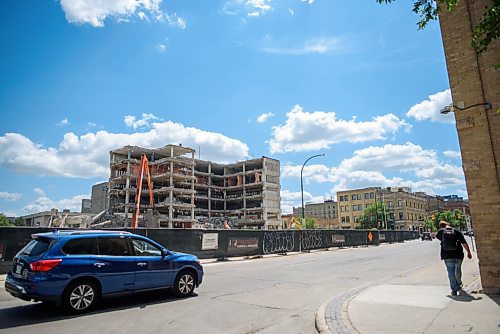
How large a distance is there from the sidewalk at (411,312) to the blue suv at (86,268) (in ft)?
12.4

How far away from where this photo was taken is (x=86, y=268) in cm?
694

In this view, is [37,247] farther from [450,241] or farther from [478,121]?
[478,121]

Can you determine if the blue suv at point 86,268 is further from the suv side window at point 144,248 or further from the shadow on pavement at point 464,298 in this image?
the shadow on pavement at point 464,298

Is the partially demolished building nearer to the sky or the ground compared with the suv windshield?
nearer to the sky

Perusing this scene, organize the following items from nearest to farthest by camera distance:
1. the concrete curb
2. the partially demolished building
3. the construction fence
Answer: the concrete curb, the construction fence, the partially demolished building

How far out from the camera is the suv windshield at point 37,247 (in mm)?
6863

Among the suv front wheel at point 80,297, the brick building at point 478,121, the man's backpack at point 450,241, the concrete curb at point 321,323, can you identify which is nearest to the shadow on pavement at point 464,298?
the brick building at point 478,121

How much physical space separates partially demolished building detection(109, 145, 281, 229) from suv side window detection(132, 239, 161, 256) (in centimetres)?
6434

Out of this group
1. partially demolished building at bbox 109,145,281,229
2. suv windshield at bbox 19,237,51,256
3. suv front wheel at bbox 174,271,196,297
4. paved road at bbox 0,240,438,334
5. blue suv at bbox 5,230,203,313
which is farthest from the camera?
partially demolished building at bbox 109,145,281,229

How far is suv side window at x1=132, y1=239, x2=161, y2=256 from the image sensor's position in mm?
8020

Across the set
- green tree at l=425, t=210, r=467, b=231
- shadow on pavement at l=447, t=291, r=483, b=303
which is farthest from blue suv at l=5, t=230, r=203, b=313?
green tree at l=425, t=210, r=467, b=231

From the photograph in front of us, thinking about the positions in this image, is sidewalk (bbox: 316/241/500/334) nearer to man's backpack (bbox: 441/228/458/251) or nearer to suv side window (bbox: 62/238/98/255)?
man's backpack (bbox: 441/228/458/251)

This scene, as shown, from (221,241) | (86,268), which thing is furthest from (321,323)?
(221,241)

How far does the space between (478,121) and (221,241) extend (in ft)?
50.5
